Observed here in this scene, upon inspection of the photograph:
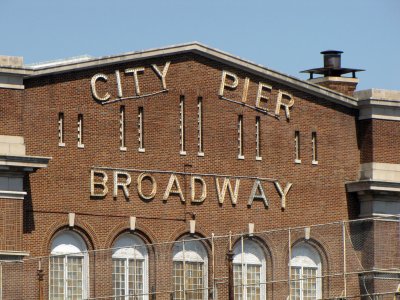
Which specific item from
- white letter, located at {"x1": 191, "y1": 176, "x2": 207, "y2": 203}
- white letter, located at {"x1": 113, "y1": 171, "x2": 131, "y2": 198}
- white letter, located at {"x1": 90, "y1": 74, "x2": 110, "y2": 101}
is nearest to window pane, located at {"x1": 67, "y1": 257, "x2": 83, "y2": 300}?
white letter, located at {"x1": 113, "y1": 171, "x2": 131, "y2": 198}

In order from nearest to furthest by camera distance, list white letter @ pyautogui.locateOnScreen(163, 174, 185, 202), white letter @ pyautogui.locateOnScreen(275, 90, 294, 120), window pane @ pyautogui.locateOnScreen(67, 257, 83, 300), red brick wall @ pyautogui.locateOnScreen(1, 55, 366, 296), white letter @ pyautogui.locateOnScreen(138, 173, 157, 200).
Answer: red brick wall @ pyautogui.locateOnScreen(1, 55, 366, 296) < window pane @ pyautogui.locateOnScreen(67, 257, 83, 300) < white letter @ pyautogui.locateOnScreen(138, 173, 157, 200) < white letter @ pyautogui.locateOnScreen(163, 174, 185, 202) < white letter @ pyautogui.locateOnScreen(275, 90, 294, 120)

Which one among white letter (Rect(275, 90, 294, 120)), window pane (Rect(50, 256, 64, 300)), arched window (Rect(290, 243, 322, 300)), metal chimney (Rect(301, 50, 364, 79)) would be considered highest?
metal chimney (Rect(301, 50, 364, 79))

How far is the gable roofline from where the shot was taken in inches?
2606

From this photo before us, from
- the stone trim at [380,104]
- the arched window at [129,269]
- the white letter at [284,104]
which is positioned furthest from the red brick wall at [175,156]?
the stone trim at [380,104]

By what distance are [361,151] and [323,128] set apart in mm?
2084

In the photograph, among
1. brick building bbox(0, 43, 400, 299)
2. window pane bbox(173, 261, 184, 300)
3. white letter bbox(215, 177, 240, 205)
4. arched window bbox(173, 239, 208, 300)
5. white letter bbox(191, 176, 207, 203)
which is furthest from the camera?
white letter bbox(215, 177, 240, 205)

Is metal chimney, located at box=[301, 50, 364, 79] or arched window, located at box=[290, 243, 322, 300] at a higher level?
metal chimney, located at box=[301, 50, 364, 79]

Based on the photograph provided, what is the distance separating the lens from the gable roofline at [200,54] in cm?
6619

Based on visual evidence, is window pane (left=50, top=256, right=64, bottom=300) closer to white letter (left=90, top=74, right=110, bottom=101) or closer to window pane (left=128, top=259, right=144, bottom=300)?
window pane (left=128, top=259, right=144, bottom=300)

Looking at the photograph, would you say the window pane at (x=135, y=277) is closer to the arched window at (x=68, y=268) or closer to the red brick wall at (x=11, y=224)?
the arched window at (x=68, y=268)

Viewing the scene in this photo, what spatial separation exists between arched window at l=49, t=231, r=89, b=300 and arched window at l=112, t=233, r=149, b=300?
133cm

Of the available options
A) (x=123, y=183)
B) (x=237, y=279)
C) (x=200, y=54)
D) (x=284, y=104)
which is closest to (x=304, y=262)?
(x=237, y=279)

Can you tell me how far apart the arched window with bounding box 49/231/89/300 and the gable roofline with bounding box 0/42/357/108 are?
6325mm

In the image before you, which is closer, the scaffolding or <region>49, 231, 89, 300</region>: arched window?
the scaffolding
